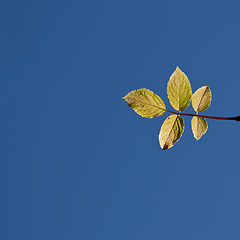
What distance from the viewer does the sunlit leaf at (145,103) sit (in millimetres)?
678

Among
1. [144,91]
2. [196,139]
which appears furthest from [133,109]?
[196,139]

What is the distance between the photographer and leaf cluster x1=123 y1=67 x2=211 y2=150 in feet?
2.22

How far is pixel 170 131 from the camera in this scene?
0.69 metres

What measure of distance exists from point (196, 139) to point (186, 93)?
0.40 feet

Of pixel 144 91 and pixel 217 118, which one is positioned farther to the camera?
pixel 144 91

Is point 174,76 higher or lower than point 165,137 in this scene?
higher

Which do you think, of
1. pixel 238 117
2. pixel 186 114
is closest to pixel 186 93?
pixel 186 114

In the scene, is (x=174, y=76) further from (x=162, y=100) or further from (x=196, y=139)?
(x=196, y=139)

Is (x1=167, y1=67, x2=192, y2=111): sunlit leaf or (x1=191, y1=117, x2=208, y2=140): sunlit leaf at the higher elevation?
(x1=167, y1=67, x2=192, y2=111): sunlit leaf

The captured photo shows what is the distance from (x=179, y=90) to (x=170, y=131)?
10 cm

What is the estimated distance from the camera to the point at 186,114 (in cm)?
69

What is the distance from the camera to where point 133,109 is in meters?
0.68

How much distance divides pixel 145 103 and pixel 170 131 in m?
0.09

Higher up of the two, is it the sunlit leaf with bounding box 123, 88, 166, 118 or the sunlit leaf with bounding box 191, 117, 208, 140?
the sunlit leaf with bounding box 123, 88, 166, 118
